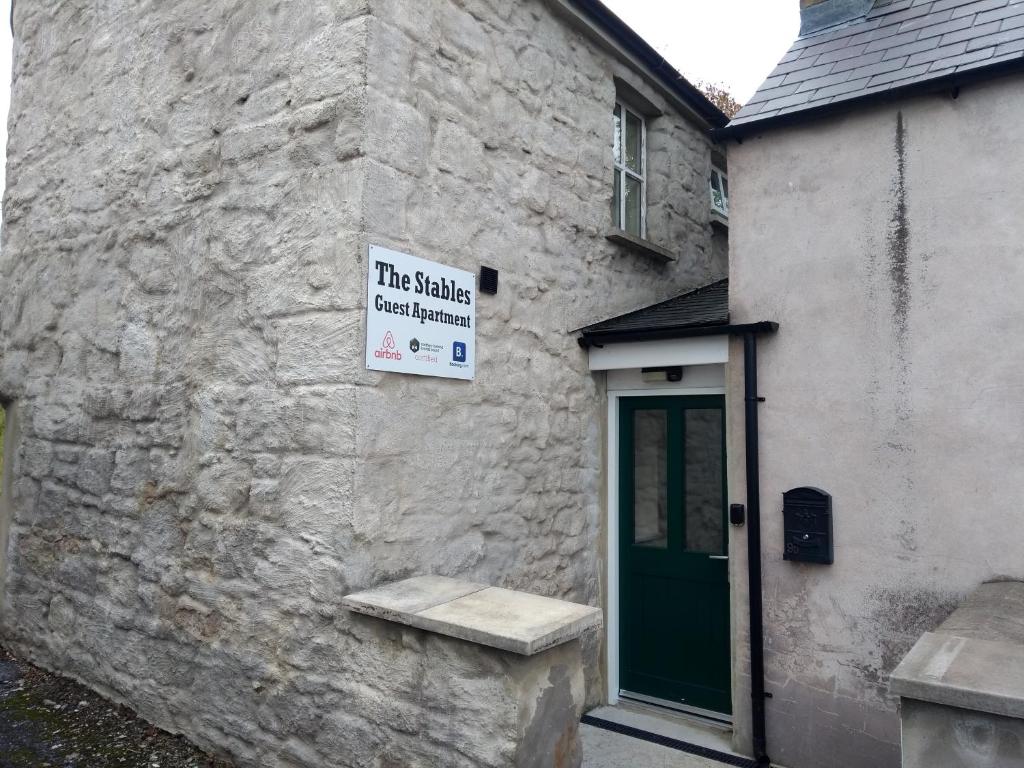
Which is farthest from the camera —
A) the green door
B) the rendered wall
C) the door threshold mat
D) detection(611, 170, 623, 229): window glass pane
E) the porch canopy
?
detection(611, 170, 623, 229): window glass pane

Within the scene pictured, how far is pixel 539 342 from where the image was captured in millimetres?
4574

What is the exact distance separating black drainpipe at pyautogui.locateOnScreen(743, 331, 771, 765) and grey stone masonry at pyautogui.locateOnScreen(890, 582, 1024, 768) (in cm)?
173

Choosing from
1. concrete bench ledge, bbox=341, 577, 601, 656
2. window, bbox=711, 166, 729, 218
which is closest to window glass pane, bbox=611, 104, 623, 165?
window, bbox=711, 166, 729, 218

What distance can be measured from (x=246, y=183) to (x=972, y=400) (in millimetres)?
3800

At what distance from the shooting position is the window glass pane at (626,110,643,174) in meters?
5.91

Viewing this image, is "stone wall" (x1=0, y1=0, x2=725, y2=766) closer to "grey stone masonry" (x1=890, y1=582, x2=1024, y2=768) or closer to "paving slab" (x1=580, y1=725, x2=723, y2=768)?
"paving slab" (x1=580, y1=725, x2=723, y2=768)

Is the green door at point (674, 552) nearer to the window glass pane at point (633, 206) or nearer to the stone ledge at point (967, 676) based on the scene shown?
the window glass pane at point (633, 206)

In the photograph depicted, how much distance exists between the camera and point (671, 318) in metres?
4.95

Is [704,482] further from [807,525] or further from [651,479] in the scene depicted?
[807,525]

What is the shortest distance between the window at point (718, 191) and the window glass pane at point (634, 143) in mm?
1179

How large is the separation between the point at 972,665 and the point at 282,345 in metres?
3.02

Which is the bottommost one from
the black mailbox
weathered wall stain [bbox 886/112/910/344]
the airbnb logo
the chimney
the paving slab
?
the paving slab

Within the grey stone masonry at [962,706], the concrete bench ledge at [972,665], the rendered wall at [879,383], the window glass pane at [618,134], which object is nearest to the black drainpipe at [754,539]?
the rendered wall at [879,383]

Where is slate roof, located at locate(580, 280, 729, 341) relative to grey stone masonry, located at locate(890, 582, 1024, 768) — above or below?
above
